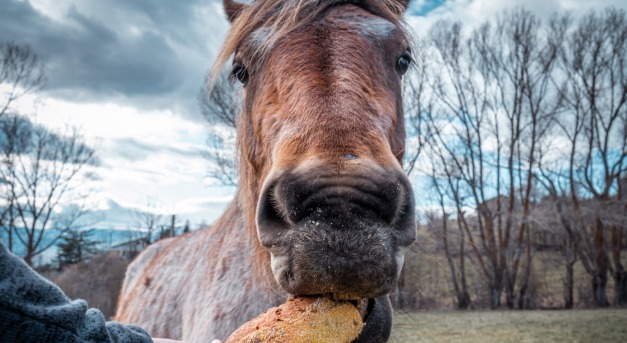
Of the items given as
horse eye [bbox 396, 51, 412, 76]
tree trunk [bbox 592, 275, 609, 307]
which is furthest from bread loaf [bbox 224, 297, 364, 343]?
tree trunk [bbox 592, 275, 609, 307]

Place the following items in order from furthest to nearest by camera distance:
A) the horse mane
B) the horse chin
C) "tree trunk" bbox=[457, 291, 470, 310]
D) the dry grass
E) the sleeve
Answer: "tree trunk" bbox=[457, 291, 470, 310], the dry grass, the horse mane, the horse chin, the sleeve

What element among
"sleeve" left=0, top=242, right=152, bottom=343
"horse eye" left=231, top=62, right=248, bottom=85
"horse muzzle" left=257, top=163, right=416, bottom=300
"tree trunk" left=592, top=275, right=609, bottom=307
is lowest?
"tree trunk" left=592, top=275, right=609, bottom=307

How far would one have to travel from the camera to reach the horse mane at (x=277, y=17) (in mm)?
2668

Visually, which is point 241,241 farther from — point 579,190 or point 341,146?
point 579,190

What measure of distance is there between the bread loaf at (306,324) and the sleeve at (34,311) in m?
0.53

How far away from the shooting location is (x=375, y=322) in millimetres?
2078

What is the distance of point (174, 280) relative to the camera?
4.33 m

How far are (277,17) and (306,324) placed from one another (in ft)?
6.87

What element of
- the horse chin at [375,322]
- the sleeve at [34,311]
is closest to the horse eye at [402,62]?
the horse chin at [375,322]

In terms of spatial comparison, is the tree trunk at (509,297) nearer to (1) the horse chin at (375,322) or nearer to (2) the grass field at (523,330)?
(2) the grass field at (523,330)

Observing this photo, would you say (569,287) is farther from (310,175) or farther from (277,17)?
(310,175)

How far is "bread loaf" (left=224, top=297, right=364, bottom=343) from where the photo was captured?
1.53 metres

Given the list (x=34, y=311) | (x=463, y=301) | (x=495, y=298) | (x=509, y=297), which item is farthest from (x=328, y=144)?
(x=509, y=297)

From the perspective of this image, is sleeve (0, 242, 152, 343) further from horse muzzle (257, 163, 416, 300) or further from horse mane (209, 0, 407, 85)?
horse mane (209, 0, 407, 85)
